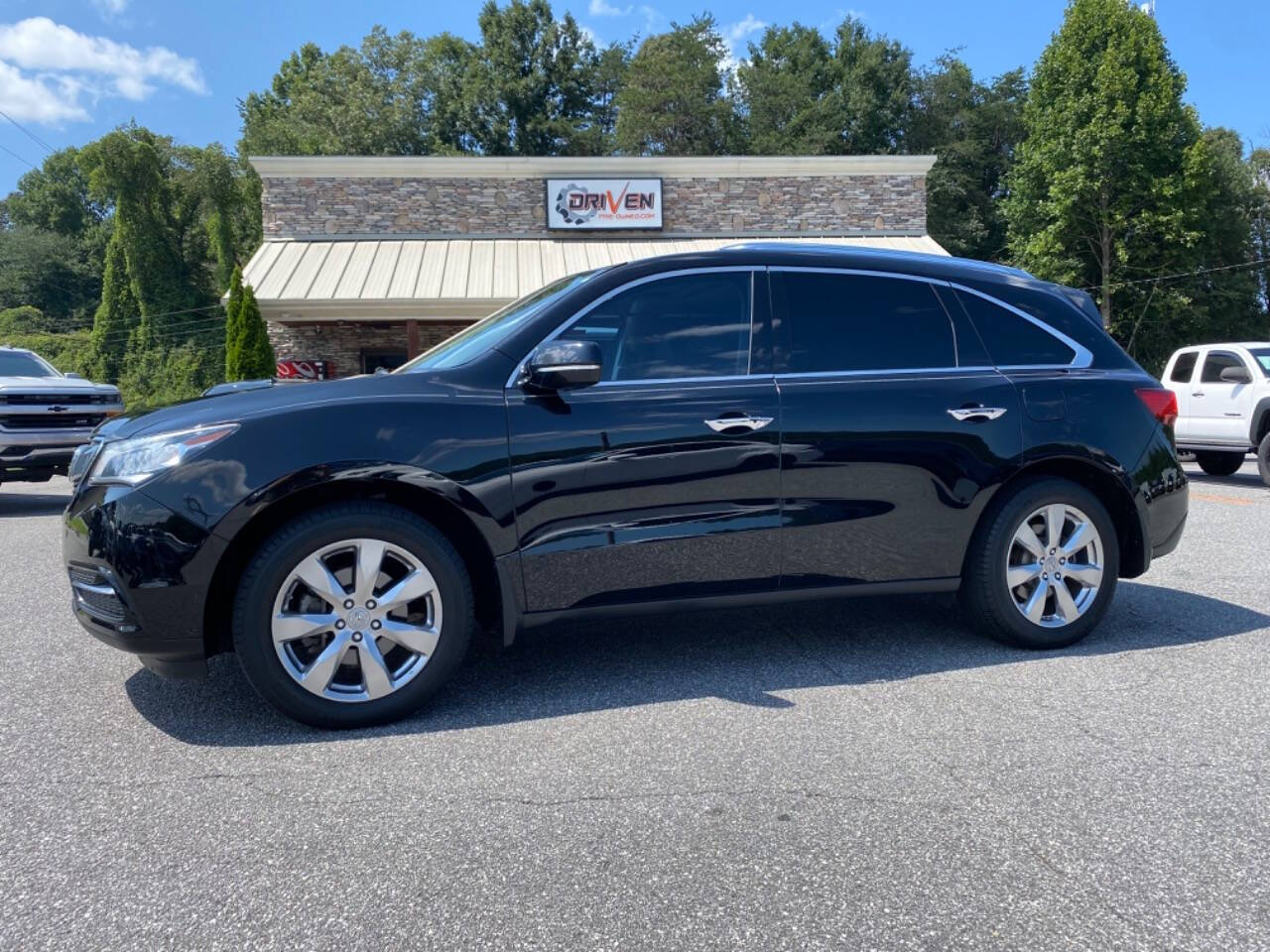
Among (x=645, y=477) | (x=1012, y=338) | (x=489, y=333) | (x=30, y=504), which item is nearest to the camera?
(x=645, y=477)

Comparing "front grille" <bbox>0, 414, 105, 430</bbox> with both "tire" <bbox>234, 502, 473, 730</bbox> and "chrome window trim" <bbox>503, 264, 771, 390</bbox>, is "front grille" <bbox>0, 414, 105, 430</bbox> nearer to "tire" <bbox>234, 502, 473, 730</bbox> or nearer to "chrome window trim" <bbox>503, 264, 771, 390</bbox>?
"tire" <bbox>234, 502, 473, 730</bbox>

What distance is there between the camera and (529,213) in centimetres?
2302

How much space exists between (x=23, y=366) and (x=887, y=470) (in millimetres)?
12311

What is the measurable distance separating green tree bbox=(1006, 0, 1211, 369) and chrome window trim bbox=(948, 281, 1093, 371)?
32.2 m

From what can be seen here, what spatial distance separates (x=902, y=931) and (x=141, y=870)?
194 centimetres

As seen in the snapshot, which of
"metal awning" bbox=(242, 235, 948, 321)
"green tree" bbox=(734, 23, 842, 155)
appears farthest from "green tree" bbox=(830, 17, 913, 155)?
"metal awning" bbox=(242, 235, 948, 321)

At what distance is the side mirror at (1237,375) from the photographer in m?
12.8

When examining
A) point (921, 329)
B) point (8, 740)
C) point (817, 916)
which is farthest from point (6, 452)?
point (817, 916)

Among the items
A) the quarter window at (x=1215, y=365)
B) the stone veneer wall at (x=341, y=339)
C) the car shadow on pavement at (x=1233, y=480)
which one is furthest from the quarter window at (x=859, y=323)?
the stone veneer wall at (x=341, y=339)

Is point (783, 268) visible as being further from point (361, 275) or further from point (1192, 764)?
point (361, 275)

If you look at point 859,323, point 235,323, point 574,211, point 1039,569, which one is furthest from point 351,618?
point 574,211

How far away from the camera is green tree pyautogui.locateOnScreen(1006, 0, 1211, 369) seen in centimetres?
3269

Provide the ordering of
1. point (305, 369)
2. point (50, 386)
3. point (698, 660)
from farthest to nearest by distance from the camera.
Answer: point (305, 369), point (50, 386), point (698, 660)

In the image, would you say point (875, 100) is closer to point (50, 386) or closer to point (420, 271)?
point (420, 271)
